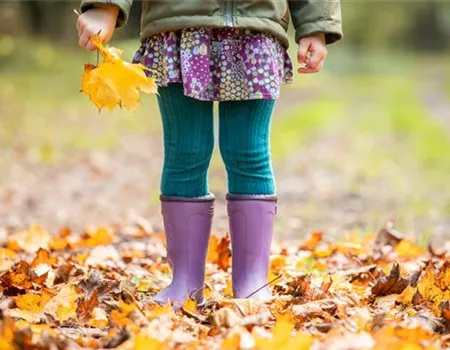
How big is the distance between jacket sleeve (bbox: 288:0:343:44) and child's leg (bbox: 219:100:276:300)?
0.79 ft

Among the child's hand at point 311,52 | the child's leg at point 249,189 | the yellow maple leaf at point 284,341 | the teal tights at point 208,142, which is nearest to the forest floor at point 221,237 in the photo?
the yellow maple leaf at point 284,341

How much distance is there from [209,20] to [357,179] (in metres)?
4.37

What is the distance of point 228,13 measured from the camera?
7.86 feet

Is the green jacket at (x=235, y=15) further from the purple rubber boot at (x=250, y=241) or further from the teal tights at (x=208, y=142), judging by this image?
the purple rubber boot at (x=250, y=241)

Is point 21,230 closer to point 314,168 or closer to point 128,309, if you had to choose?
point 128,309

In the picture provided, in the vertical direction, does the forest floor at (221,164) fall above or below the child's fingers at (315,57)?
below

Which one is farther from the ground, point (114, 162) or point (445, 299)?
point (445, 299)

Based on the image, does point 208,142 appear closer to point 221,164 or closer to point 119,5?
point 119,5

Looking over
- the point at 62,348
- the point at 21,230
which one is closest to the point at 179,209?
the point at 62,348

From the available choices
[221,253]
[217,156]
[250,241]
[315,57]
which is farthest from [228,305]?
[217,156]

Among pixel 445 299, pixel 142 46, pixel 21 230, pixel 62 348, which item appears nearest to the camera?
pixel 62 348

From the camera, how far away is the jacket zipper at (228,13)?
94.0 inches

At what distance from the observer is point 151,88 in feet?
7.34

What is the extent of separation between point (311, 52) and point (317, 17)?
0.10 m
